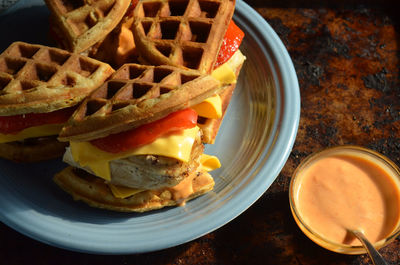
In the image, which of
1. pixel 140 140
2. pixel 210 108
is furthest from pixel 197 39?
pixel 140 140

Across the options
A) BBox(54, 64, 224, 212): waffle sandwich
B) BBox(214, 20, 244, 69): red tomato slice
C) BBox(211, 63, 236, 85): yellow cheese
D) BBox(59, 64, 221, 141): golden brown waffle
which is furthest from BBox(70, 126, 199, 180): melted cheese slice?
BBox(214, 20, 244, 69): red tomato slice

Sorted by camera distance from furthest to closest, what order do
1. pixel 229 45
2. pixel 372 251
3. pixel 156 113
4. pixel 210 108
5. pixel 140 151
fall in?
pixel 229 45, pixel 210 108, pixel 372 251, pixel 140 151, pixel 156 113

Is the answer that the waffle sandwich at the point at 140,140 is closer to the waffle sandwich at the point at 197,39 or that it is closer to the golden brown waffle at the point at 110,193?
the golden brown waffle at the point at 110,193

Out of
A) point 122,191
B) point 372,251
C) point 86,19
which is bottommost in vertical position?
point 372,251

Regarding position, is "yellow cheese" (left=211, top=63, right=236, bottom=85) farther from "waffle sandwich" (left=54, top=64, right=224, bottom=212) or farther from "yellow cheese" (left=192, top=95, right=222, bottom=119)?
"waffle sandwich" (left=54, top=64, right=224, bottom=212)

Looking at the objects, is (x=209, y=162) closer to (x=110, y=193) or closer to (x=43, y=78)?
(x=110, y=193)

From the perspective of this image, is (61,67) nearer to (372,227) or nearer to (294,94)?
(294,94)
